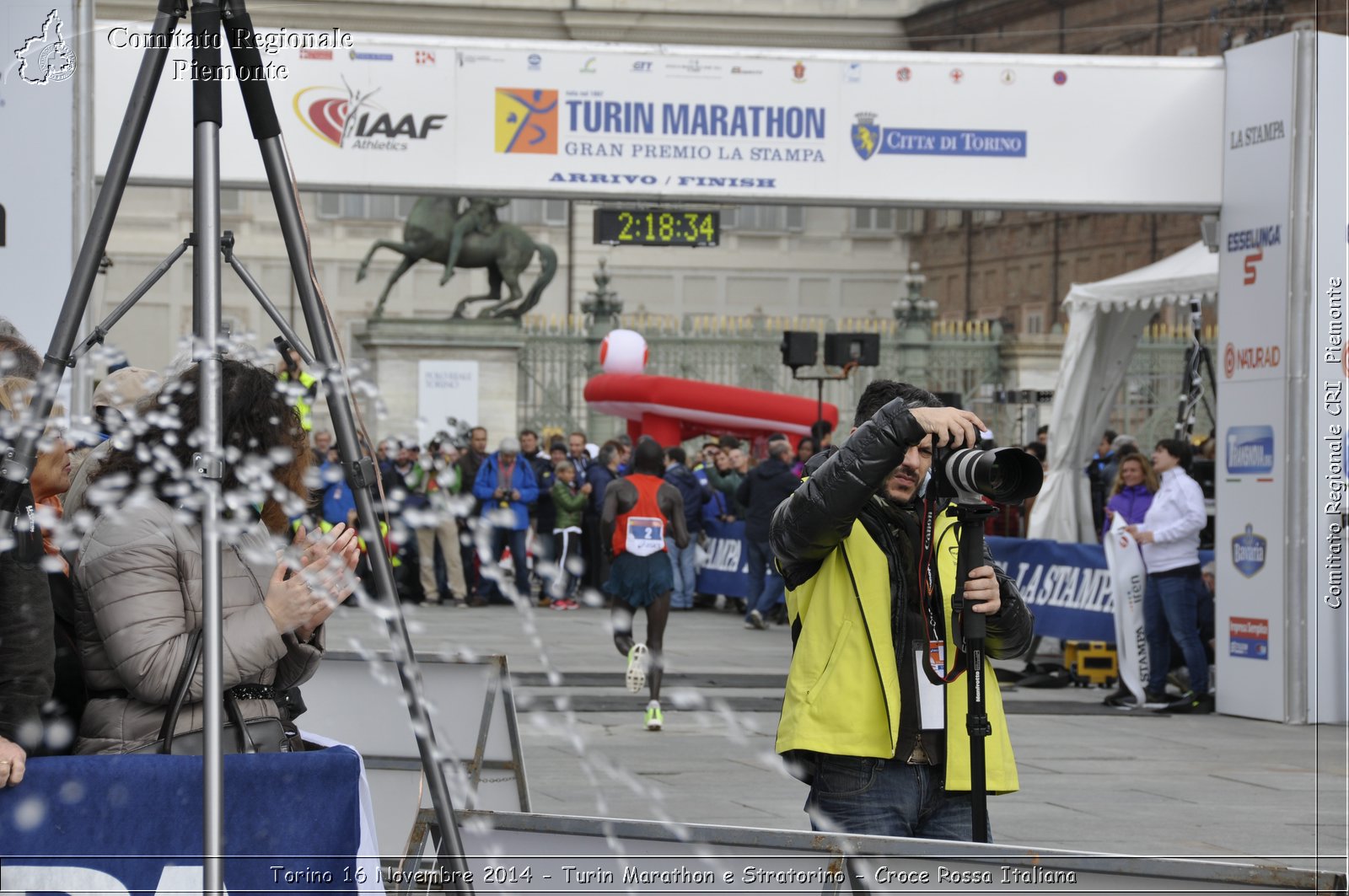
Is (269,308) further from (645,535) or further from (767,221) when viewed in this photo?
(767,221)

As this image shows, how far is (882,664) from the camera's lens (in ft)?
12.9

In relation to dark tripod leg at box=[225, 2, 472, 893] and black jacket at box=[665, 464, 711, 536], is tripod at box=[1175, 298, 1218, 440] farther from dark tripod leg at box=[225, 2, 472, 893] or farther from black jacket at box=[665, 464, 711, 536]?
dark tripod leg at box=[225, 2, 472, 893]

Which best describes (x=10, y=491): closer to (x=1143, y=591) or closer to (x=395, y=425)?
(x=1143, y=591)

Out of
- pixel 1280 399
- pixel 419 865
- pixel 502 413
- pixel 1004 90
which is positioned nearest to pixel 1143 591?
pixel 1280 399

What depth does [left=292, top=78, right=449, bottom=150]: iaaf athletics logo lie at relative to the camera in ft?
35.7

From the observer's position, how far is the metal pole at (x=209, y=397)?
3143 mm

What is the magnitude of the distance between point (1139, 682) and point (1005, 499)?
29.7 ft

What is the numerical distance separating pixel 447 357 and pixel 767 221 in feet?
78.4

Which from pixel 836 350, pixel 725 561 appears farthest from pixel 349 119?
pixel 725 561

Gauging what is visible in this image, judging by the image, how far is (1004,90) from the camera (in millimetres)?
11555

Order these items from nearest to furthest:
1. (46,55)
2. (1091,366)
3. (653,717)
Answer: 1. (46,55)
2. (653,717)
3. (1091,366)

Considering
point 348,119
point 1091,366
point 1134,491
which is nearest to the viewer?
point 348,119

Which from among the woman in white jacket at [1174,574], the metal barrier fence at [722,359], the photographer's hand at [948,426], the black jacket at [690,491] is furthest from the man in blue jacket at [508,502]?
the photographer's hand at [948,426]

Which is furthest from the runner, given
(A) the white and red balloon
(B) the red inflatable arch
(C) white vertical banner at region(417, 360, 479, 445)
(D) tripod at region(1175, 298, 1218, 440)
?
(A) the white and red balloon
